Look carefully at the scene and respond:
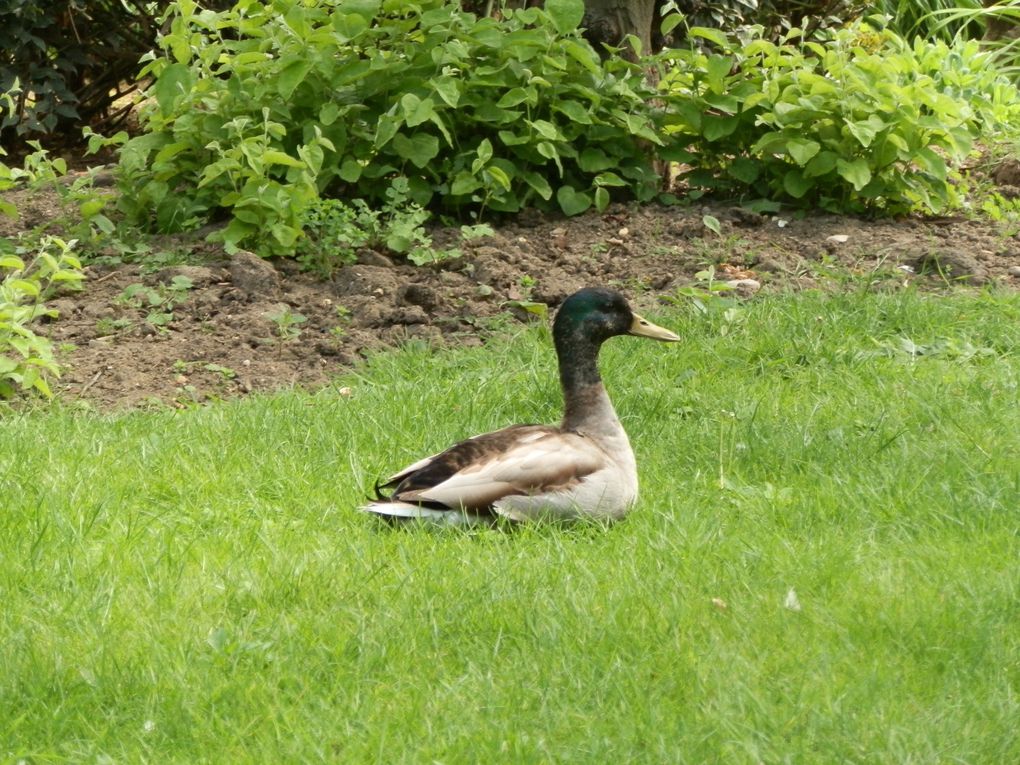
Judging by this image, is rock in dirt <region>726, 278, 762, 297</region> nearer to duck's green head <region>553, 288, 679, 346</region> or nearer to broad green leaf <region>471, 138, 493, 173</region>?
broad green leaf <region>471, 138, 493, 173</region>

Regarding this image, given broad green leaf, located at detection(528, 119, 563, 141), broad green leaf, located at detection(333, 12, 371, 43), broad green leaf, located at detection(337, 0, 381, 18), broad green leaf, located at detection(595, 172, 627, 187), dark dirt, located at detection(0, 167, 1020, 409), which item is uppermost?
broad green leaf, located at detection(337, 0, 381, 18)

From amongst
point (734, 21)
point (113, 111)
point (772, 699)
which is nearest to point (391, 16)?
point (734, 21)

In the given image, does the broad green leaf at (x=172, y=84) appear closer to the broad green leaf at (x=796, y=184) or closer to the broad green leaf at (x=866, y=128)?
the broad green leaf at (x=796, y=184)

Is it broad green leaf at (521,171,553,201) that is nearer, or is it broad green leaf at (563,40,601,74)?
broad green leaf at (563,40,601,74)

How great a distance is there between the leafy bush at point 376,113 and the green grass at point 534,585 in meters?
1.88

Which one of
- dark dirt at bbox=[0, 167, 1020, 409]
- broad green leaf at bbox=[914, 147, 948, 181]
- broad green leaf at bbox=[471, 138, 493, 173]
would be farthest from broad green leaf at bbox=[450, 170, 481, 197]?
broad green leaf at bbox=[914, 147, 948, 181]

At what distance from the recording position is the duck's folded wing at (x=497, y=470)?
4.49 metres

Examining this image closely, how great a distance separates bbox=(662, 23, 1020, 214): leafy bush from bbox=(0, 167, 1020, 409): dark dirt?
0.20 metres

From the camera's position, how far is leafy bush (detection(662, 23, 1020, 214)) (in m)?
7.53

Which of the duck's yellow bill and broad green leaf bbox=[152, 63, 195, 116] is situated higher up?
broad green leaf bbox=[152, 63, 195, 116]

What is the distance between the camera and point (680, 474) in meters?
5.07

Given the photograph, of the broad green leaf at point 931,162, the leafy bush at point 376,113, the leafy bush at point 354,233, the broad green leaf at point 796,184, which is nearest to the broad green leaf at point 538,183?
the leafy bush at point 376,113

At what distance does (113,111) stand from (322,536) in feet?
25.8

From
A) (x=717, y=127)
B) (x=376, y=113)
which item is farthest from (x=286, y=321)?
(x=717, y=127)
